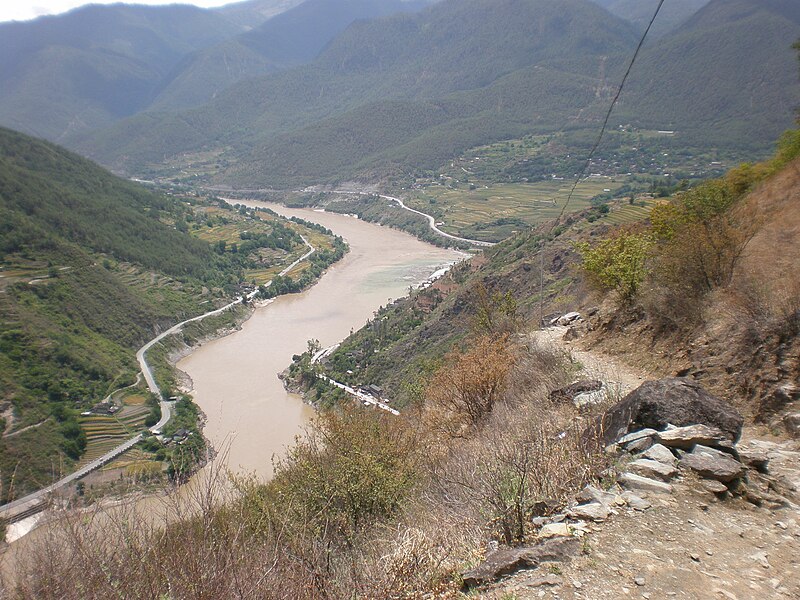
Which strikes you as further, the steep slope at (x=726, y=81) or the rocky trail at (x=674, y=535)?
the steep slope at (x=726, y=81)

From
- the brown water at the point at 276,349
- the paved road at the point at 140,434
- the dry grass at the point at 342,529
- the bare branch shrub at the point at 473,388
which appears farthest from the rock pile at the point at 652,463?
the paved road at the point at 140,434

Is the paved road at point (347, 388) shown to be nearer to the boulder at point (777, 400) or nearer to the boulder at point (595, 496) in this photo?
the boulder at point (777, 400)

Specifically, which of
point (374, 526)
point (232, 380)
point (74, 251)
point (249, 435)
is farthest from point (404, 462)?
point (74, 251)

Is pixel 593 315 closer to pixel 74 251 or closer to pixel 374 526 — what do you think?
pixel 374 526

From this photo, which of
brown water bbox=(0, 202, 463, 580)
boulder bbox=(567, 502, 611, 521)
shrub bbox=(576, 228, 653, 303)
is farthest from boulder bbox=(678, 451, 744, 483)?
shrub bbox=(576, 228, 653, 303)

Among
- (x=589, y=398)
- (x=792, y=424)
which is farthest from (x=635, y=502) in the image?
(x=589, y=398)

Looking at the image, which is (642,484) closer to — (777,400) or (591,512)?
(591,512)
